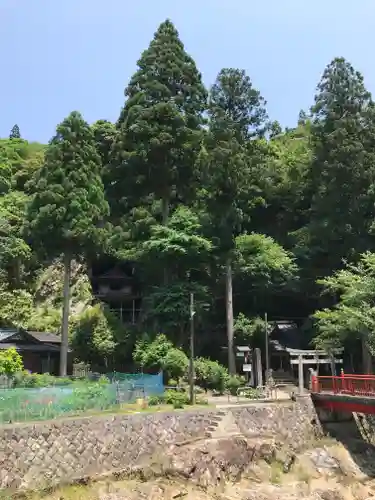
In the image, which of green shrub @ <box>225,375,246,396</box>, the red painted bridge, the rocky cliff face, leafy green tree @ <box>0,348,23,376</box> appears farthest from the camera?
green shrub @ <box>225,375,246,396</box>

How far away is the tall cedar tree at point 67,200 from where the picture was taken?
100 ft

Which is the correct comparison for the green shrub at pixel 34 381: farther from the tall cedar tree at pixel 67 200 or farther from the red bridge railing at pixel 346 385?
the red bridge railing at pixel 346 385

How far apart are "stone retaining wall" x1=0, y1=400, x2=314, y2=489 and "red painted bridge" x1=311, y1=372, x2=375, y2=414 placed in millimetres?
2410

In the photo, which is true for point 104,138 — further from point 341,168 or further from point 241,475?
point 241,475

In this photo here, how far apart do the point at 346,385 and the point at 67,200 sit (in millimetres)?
18313

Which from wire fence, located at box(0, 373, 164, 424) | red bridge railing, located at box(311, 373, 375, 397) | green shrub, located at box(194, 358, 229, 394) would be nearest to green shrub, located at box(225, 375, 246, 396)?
green shrub, located at box(194, 358, 229, 394)

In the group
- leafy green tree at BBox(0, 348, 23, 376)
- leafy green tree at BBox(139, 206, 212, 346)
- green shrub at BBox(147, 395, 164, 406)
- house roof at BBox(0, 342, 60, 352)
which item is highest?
leafy green tree at BBox(139, 206, 212, 346)

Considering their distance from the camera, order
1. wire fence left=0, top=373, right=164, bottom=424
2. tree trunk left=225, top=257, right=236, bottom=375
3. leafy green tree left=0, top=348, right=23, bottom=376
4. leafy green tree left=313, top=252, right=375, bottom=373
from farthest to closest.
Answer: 1. tree trunk left=225, top=257, right=236, bottom=375
2. leafy green tree left=313, top=252, right=375, bottom=373
3. leafy green tree left=0, top=348, right=23, bottom=376
4. wire fence left=0, top=373, right=164, bottom=424

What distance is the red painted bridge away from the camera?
877 inches

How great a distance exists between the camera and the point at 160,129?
119 ft

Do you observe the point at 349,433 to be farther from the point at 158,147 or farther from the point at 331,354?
the point at 158,147

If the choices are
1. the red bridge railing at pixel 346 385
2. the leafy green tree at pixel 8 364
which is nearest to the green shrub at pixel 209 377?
the red bridge railing at pixel 346 385

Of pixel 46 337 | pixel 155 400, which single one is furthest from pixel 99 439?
pixel 46 337

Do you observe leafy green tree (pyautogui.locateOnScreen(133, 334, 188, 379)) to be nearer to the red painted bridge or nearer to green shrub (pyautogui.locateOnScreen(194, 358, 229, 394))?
green shrub (pyautogui.locateOnScreen(194, 358, 229, 394))
